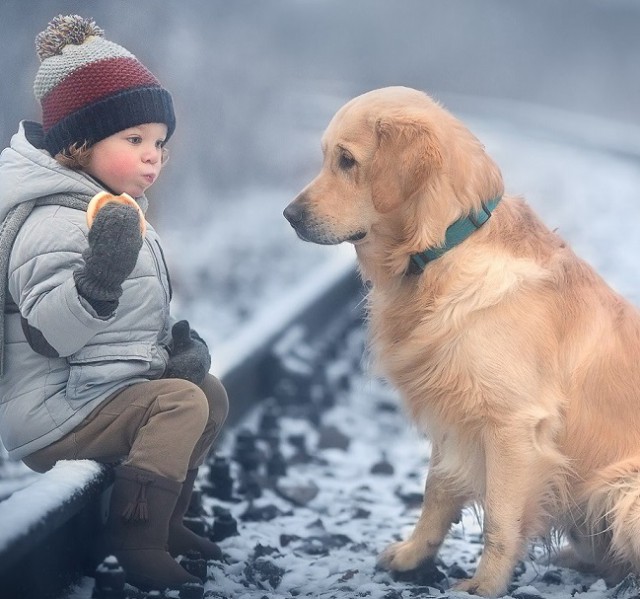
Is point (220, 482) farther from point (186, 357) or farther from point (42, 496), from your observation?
point (42, 496)

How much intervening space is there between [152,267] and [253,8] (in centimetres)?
611

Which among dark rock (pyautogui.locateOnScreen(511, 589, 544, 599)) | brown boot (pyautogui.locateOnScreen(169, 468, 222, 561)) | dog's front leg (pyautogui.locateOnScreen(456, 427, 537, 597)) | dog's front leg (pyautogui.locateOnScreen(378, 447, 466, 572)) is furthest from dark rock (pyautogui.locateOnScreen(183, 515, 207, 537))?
dark rock (pyautogui.locateOnScreen(511, 589, 544, 599))

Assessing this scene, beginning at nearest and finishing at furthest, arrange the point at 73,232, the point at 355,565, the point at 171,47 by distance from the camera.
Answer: the point at 73,232, the point at 355,565, the point at 171,47

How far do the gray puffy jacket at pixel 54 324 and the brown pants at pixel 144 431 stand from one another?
4 cm

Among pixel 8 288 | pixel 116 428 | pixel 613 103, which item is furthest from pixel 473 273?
pixel 613 103

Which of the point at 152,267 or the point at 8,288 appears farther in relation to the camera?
the point at 152,267

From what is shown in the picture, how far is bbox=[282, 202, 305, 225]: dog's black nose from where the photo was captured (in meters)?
2.83

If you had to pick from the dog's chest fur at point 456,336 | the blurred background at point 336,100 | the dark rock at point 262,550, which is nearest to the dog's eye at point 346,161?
the dog's chest fur at point 456,336

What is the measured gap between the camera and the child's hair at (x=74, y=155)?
2.56m

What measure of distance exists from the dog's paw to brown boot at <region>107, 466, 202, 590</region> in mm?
762

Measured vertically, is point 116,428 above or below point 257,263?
above

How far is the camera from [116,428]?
2588 mm

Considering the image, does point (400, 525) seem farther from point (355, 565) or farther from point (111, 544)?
point (111, 544)

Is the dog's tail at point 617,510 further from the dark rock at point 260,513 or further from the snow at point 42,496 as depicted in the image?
the snow at point 42,496
